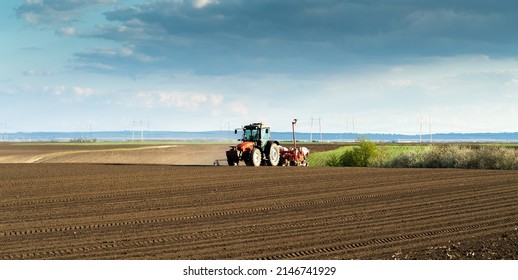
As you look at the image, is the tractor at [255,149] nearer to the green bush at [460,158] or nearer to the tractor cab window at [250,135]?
the tractor cab window at [250,135]

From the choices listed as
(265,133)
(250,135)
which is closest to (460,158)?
(265,133)

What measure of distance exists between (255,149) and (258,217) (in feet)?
64.8

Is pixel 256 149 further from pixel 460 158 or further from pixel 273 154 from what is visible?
pixel 460 158

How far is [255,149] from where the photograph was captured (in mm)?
37062


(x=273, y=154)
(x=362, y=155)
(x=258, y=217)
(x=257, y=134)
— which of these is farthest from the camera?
(x=362, y=155)

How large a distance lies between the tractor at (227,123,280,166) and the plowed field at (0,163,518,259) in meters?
7.00

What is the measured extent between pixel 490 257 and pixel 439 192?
12.0 m

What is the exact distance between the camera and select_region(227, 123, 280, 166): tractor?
37.2 metres

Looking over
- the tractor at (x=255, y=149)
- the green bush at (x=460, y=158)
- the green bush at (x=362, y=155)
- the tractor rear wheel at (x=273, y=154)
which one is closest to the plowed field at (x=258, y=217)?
the tractor at (x=255, y=149)

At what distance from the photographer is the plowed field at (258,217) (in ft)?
42.2

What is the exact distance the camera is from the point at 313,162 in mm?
57719

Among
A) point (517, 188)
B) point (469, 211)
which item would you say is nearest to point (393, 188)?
point (517, 188)

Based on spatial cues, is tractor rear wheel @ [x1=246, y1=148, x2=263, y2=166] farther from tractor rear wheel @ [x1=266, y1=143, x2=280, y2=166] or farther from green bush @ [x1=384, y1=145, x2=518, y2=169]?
green bush @ [x1=384, y1=145, x2=518, y2=169]

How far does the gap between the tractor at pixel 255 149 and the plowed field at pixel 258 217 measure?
7.00 meters
